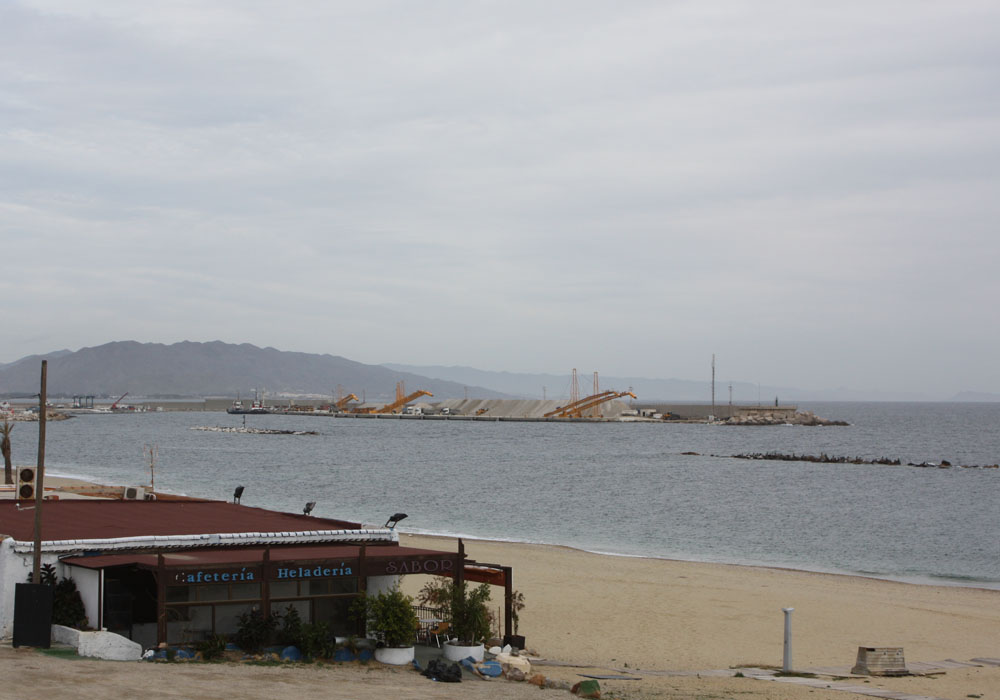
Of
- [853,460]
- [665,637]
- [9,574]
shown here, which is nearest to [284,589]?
[9,574]

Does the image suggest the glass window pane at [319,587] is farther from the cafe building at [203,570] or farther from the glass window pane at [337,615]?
the glass window pane at [337,615]

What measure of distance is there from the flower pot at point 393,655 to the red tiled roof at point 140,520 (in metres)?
4.35

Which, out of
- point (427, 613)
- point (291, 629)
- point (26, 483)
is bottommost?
point (427, 613)

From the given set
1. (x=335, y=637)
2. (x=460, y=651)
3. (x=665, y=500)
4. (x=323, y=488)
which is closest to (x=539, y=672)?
(x=460, y=651)

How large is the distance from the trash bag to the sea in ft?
82.5

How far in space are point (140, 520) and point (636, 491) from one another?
50105 millimetres

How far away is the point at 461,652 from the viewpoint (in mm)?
17469

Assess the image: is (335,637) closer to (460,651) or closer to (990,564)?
(460,651)

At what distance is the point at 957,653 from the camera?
23.0 metres

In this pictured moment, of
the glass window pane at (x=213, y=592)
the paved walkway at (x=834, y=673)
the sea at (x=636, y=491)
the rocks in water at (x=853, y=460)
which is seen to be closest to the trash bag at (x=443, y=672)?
the paved walkway at (x=834, y=673)

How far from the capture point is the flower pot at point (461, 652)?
17469 millimetres

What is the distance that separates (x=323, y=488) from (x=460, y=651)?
166 ft

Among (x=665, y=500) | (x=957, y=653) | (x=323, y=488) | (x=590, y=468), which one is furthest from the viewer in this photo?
(x=590, y=468)

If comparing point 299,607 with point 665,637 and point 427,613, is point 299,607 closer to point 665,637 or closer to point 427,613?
point 427,613
